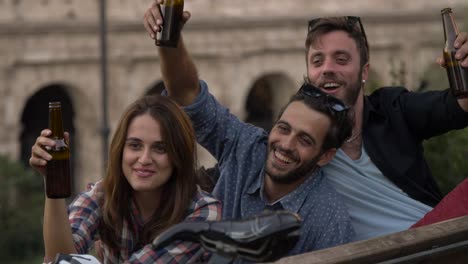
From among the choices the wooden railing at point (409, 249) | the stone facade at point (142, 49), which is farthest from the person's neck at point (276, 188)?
the stone facade at point (142, 49)

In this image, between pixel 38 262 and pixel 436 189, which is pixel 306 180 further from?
pixel 38 262

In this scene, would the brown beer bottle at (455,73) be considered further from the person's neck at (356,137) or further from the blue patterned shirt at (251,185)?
the blue patterned shirt at (251,185)

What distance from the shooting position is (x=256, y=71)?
83.0ft

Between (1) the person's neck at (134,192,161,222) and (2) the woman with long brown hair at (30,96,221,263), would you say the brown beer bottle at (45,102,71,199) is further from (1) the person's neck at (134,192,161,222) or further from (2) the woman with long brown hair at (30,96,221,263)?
(1) the person's neck at (134,192,161,222)

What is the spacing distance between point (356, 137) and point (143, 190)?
1.02m

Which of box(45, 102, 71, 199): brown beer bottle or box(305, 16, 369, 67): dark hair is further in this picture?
box(305, 16, 369, 67): dark hair

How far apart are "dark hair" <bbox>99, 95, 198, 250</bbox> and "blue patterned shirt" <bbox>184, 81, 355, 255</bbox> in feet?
0.83

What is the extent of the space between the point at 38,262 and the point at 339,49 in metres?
13.7

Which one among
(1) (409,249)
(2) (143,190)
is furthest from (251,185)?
(1) (409,249)

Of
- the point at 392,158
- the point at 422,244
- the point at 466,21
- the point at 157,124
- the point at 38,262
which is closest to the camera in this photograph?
the point at 422,244

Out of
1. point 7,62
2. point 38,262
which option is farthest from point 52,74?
point 38,262

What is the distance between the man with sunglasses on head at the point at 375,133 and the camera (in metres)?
4.41

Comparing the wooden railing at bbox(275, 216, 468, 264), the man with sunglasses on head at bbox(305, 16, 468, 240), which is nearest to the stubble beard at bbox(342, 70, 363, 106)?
the man with sunglasses on head at bbox(305, 16, 468, 240)

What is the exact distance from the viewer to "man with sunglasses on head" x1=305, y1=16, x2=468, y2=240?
4414 mm
